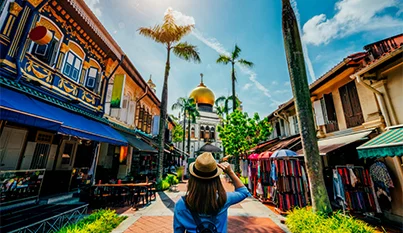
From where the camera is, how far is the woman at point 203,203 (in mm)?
1497

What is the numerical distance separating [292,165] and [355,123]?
3626 mm

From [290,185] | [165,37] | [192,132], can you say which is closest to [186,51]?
[165,37]

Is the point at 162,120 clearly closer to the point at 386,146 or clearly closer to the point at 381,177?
the point at 386,146

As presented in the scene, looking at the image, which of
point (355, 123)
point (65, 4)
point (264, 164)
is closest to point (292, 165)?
point (264, 164)

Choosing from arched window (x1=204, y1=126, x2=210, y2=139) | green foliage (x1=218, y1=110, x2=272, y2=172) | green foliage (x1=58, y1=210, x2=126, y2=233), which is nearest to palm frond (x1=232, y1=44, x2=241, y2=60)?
green foliage (x1=218, y1=110, x2=272, y2=172)

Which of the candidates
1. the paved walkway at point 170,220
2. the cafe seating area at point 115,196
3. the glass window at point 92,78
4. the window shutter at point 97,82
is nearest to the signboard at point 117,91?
the window shutter at point 97,82

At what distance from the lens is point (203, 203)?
1.51 meters

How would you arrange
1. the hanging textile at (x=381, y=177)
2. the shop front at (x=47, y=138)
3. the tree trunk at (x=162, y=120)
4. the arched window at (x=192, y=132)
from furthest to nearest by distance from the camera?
the arched window at (x=192, y=132), the tree trunk at (x=162, y=120), the hanging textile at (x=381, y=177), the shop front at (x=47, y=138)

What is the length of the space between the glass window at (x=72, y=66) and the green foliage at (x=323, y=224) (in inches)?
367

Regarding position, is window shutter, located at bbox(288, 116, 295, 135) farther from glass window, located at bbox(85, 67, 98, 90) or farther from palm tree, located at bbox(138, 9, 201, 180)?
glass window, located at bbox(85, 67, 98, 90)

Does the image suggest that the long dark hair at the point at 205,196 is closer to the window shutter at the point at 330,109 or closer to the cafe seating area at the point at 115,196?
the cafe seating area at the point at 115,196

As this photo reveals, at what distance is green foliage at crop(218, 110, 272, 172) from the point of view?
1238 cm

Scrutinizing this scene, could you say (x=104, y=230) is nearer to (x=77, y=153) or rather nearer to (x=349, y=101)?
(x=77, y=153)

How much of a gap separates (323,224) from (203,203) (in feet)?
13.1
